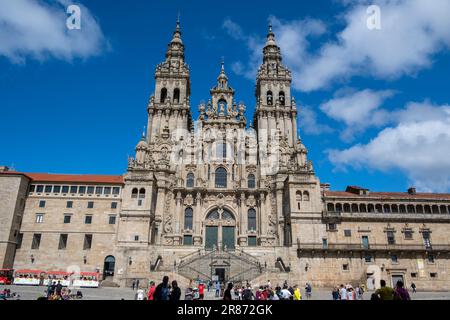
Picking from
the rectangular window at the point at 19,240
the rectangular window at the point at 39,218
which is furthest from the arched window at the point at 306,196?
the rectangular window at the point at 19,240

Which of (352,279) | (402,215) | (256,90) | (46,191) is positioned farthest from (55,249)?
(402,215)

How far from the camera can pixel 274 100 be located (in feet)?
184

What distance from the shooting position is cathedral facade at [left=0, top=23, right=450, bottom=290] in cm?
4097

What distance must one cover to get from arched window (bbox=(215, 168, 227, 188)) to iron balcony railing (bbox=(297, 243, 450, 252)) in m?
14.1

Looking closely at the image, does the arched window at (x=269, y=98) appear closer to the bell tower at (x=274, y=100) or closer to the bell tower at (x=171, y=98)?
the bell tower at (x=274, y=100)

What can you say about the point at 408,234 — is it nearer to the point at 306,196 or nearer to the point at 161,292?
the point at 306,196

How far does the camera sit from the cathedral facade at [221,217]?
40969mm

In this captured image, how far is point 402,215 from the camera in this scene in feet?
151

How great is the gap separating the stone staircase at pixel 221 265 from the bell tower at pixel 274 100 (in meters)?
19.5

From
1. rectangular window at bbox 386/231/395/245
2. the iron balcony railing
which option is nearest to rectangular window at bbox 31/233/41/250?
the iron balcony railing

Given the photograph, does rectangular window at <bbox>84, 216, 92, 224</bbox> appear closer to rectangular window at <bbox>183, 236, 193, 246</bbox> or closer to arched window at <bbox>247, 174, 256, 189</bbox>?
rectangular window at <bbox>183, 236, 193, 246</bbox>

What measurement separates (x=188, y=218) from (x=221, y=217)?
4.52m
